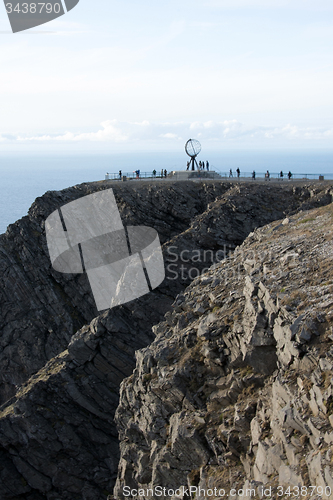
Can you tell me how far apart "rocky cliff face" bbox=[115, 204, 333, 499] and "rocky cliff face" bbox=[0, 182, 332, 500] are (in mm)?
109

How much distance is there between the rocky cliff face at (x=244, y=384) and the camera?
37.4 ft

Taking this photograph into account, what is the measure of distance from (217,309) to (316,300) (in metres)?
4.70

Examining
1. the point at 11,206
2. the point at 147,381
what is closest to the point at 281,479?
the point at 147,381

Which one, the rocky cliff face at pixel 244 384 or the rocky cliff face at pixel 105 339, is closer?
the rocky cliff face at pixel 244 384

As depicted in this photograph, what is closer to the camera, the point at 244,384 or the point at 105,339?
the point at 244,384

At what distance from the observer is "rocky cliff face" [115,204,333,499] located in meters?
11.4

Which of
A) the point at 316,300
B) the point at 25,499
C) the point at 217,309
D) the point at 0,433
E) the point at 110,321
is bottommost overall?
the point at 25,499

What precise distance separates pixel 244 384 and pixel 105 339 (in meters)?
15.6

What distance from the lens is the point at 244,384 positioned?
14.4 m

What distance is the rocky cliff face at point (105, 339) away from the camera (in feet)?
56.9

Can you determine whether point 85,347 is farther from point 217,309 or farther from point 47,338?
point 217,309

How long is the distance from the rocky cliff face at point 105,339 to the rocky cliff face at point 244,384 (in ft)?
0.36

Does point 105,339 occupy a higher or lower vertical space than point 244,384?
lower

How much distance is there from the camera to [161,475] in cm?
1622
